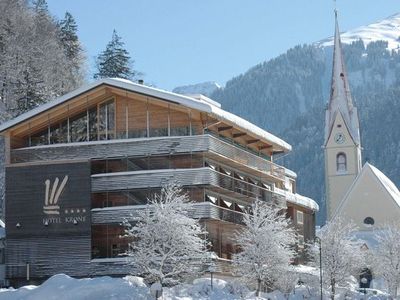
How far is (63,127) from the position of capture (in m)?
63.1

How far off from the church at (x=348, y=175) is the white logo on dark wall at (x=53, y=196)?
39.5 meters

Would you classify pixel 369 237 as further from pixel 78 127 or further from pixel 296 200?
pixel 78 127

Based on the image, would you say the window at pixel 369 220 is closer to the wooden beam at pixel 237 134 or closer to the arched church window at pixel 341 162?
the arched church window at pixel 341 162

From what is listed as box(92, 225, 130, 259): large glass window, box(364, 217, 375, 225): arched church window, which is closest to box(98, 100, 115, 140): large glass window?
box(92, 225, 130, 259): large glass window

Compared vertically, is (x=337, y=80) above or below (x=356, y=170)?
above

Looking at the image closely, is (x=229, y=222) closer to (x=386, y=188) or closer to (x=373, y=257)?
(x=373, y=257)

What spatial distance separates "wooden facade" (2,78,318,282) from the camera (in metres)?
59.9

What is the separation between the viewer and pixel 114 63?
342 ft

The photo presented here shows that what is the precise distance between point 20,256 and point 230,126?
16690mm

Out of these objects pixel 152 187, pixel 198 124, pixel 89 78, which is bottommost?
pixel 152 187

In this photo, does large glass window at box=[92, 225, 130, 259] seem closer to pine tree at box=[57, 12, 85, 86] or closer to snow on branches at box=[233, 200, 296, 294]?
snow on branches at box=[233, 200, 296, 294]

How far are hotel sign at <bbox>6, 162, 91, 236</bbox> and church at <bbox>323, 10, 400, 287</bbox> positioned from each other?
39046 mm

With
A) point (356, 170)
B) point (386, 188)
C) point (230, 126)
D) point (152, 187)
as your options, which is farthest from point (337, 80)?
point (152, 187)

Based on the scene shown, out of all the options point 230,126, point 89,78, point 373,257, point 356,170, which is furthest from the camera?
point 356,170
